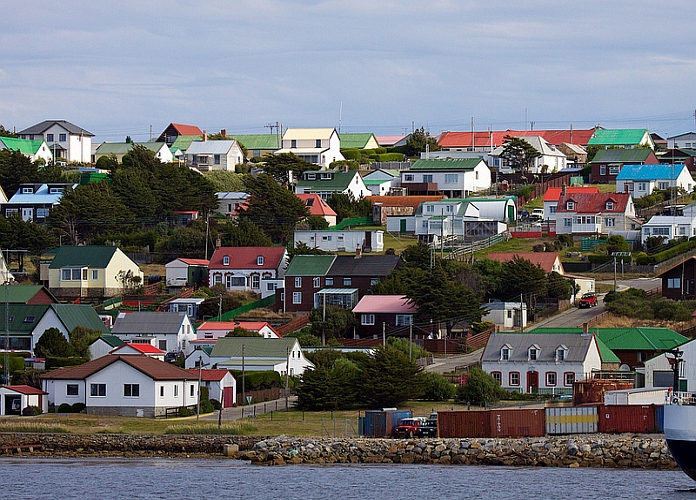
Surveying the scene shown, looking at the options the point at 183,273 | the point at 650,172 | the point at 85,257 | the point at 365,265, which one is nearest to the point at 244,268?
the point at 183,273

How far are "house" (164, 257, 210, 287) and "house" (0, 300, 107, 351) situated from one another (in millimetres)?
14100

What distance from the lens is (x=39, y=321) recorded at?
253ft

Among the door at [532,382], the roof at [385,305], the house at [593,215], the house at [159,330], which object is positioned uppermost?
the house at [593,215]

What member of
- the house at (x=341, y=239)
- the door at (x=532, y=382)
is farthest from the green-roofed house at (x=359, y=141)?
the door at (x=532, y=382)

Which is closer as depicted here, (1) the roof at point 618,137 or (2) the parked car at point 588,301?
(2) the parked car at point 588,301

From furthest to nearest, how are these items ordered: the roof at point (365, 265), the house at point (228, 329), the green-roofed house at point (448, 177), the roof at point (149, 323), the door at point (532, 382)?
the green-roofed house at point (448, 177) → the roof at point (365, 265) → the roof at point (149, 323) → the house at point (228, 329) → the door at point (532, 382)

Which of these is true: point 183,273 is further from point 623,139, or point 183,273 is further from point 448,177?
point 623,139

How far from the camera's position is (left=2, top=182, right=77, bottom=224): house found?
361ft

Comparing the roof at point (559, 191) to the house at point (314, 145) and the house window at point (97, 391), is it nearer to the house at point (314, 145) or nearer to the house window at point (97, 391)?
the house at point (314, 145)

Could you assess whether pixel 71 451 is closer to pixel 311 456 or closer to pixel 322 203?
pixel 311 456

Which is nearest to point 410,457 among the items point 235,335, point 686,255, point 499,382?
point 499,382

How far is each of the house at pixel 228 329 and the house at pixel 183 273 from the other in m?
12.9

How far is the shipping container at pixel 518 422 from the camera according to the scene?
5459cm

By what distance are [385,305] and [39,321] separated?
19.8 meters
